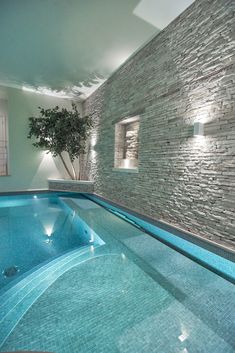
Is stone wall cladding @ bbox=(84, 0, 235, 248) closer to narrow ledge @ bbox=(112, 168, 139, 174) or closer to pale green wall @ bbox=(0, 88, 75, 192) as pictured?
narrow ledge @ bbox=(112, 168, 139, 174)

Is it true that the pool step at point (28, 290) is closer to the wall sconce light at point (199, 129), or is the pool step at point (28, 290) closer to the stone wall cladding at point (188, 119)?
the stone wall cladding at point (188, 119)

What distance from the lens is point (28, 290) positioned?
1.71 m

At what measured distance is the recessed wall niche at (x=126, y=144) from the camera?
5.07 meters

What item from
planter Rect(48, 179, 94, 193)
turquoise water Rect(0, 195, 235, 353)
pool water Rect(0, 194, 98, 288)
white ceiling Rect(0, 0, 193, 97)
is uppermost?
white ceiling Rect(0, 0, 193, 97)

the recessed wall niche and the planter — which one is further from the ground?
the recessed wall niche

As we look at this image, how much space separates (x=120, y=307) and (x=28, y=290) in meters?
0.84

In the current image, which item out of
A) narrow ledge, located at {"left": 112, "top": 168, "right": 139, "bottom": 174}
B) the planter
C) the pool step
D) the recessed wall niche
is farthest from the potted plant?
the pool step

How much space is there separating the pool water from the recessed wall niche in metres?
1.96

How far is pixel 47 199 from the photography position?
20.1 ft

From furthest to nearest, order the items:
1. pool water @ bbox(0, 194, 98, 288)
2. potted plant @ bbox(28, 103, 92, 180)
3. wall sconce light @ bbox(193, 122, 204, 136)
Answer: potted plant @ bbox(28, 103, 92, 180) < wall sconce light @ bbox(193, 122, 204, 136) < pool water @ bbox(0, 194, 98, 288)

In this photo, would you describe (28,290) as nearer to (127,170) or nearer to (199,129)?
(199,129)

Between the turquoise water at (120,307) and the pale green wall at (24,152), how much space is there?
221 inches

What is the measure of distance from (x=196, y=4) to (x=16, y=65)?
14.5 ft

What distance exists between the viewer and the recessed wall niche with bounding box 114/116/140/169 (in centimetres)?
507
